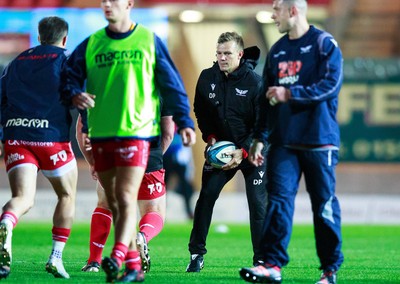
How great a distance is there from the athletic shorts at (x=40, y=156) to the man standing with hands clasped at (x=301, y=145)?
5.55 ft

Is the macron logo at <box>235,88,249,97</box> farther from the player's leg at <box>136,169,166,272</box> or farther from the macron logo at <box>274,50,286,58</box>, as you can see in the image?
the macron logo at <box>274,50,286,58</box>

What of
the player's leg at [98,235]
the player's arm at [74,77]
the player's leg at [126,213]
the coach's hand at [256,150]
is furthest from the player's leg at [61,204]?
the coach's hand at [256,150]

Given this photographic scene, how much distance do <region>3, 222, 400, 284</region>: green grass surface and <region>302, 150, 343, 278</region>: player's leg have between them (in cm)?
59

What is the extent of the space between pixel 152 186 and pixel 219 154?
0.62 metres

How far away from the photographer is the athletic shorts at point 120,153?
7203 mm

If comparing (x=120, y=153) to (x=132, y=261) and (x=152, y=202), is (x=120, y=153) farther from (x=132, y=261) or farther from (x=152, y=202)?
(x=152, y=202)

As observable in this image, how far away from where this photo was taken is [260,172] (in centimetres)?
926

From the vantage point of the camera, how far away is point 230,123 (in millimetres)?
9250

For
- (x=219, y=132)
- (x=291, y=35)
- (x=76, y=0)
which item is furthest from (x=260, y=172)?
(x=76, y=0)

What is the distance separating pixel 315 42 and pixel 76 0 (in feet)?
46.7

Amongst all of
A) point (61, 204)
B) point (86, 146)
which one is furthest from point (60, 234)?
point (86, 146)

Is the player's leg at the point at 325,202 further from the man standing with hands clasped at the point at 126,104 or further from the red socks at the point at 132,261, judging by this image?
the red socks at the point at 132,261

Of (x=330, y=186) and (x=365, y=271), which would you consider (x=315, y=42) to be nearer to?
(x=330, y=186)

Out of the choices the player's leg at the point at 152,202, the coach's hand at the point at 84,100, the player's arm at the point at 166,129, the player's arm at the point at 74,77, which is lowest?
the player's leg at the point at 152,202
